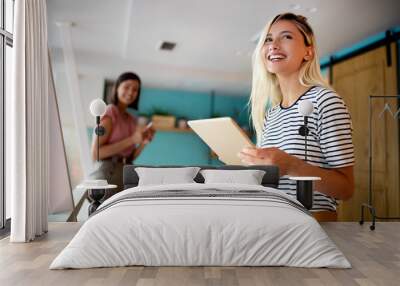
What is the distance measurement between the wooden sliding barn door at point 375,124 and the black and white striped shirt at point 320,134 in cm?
78

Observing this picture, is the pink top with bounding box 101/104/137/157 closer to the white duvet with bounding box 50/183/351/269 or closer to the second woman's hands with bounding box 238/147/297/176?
the second woman's hands with bounding box 238/147/297/176

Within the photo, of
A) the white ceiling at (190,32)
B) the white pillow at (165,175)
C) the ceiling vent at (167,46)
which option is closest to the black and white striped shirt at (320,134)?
the white ceiling at (190,32)

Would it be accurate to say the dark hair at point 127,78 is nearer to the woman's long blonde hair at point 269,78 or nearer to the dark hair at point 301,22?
the woman's long blonde hair at point 269,78

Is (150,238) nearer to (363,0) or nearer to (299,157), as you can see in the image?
(299,157)

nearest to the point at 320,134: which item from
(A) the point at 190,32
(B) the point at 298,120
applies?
(B) the point at 298,120

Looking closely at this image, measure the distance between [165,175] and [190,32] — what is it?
5.44 feet

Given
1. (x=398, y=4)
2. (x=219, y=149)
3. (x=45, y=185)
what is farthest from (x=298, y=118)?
(x=45, y=185)

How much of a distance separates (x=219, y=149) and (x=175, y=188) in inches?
58.7

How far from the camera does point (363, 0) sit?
188 inches

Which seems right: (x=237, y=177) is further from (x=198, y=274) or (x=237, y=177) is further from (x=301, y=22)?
(x=301, y=22)

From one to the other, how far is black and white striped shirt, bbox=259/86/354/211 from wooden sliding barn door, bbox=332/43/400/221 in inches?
30.9

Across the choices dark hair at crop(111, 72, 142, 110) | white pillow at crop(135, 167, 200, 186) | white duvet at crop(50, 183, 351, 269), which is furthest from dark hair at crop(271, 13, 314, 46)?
white duvet at crop(50, 183, 351, 269)

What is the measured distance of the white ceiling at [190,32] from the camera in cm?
481

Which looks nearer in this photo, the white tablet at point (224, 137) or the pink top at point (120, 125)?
the white tablet at point (224, 137)
